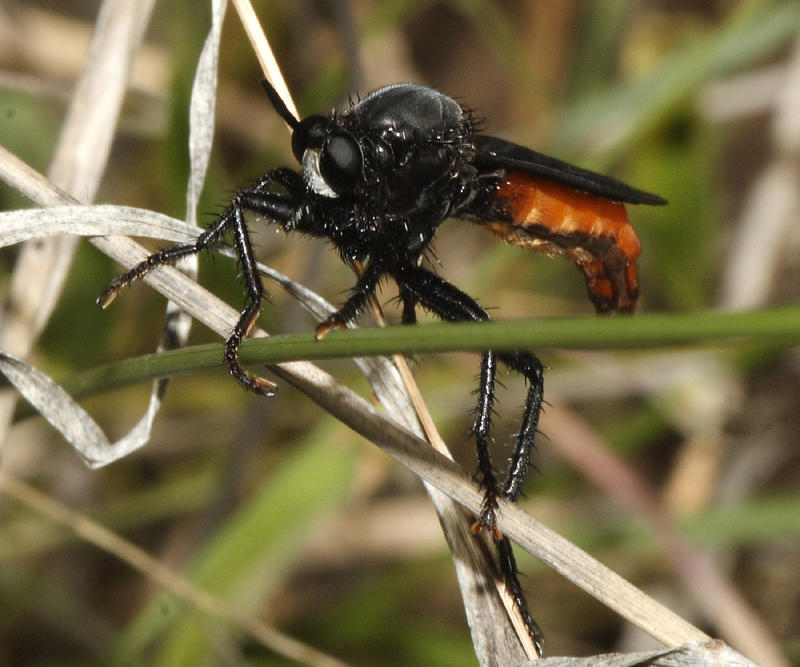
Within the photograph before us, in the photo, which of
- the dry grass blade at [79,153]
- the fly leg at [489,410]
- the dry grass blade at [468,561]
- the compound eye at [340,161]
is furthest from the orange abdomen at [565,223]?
the dry grass blade at [79,153]

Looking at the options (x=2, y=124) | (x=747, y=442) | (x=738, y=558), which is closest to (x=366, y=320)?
(x=2, y=124)

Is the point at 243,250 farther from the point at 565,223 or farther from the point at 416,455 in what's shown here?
the point at 565,223

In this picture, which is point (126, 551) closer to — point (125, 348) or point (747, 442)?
point (125, 348)

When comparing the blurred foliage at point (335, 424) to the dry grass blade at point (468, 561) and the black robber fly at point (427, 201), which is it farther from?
the dry grass blade at point (468, 561)

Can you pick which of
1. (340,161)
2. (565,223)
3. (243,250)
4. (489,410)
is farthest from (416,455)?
(565,223)

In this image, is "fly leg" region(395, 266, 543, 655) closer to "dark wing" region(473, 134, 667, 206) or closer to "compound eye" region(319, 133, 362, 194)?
"compound eye" region(319, 133, 362, 194)

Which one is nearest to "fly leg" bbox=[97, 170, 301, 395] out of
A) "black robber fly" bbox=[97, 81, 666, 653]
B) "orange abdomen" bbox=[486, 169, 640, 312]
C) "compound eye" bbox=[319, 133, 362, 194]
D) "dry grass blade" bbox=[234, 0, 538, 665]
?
"black robber fly" bbox=[97, 81, 666, 653]
